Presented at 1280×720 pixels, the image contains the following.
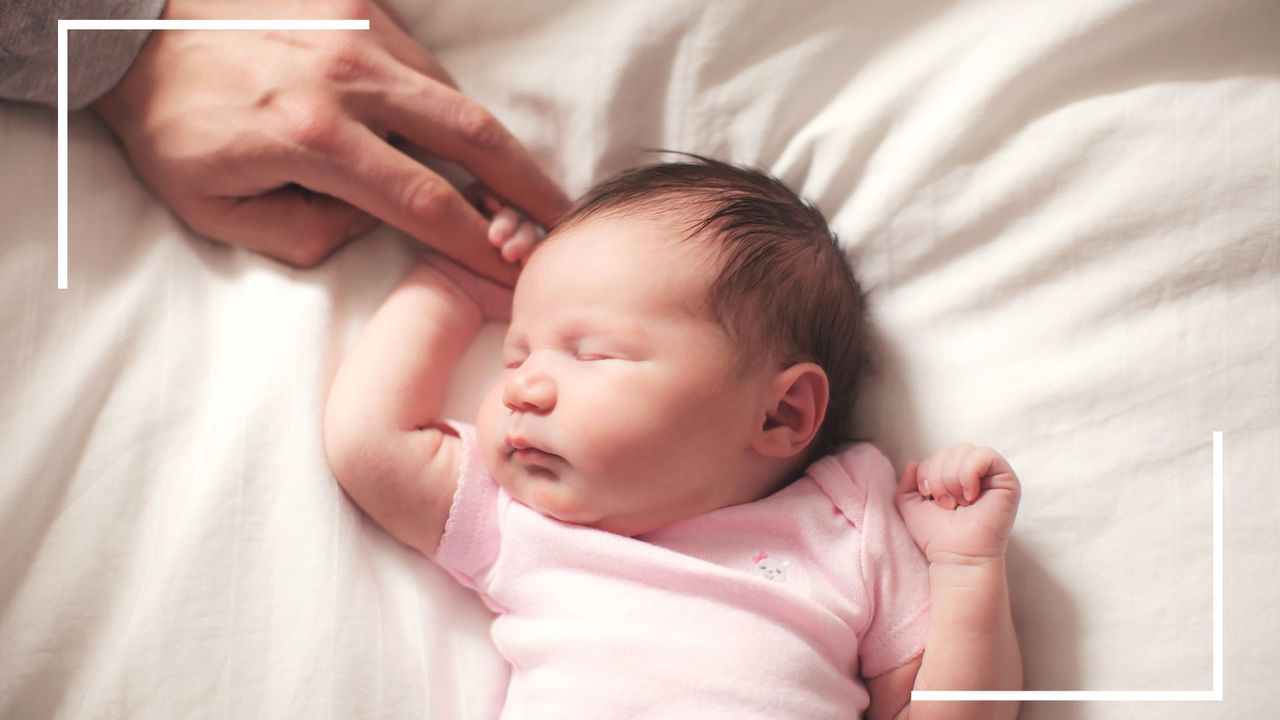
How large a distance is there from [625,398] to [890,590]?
33 centimetres

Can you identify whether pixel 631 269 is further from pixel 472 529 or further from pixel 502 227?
pixel 472 529

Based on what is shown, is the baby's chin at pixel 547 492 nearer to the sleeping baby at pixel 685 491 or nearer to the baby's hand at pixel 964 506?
the sleeping baby at pixel 685 491

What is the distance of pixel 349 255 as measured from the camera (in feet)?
3.60

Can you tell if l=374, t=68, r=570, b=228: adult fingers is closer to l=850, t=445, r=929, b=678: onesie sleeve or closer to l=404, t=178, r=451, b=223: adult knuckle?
l=404, t=178, r=451, b=223: adult knuckle

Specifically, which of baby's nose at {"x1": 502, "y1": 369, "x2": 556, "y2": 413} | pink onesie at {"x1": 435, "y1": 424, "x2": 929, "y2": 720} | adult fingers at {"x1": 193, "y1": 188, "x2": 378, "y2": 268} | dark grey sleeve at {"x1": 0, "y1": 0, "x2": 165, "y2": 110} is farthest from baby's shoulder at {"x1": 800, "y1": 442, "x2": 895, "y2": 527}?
dark grey sleeve at {"x1": 0, "y1": 0, "x2": 165, "y2": 110}

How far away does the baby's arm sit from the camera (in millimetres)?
953

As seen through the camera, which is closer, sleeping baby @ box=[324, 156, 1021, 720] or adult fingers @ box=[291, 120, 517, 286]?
sleeping baby @ box=[324, 156, 1021, 720]

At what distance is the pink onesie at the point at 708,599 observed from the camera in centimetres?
88

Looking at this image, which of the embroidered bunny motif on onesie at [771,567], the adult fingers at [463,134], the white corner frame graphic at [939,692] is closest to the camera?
the white corner frame graphic at [939,692]

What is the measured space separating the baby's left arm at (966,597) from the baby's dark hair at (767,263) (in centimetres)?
16

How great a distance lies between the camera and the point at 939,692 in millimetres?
874

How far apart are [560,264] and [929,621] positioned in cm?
52

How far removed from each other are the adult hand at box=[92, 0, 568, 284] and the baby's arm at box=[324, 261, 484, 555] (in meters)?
0.09

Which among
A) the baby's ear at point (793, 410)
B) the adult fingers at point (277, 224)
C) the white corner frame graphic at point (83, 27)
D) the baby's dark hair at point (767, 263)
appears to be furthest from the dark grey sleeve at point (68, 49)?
the baby's ear at point (793, 410)
